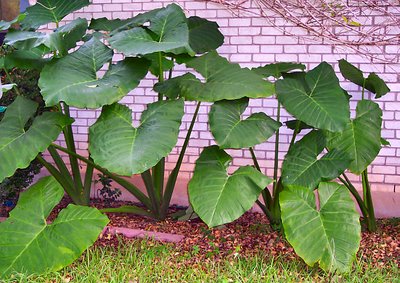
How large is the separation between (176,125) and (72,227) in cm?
70

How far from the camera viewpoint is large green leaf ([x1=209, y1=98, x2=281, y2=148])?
2.62 meters

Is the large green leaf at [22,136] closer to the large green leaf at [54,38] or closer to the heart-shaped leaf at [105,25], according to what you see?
the large green leaf at [54,38]

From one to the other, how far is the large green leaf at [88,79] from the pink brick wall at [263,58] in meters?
1.02

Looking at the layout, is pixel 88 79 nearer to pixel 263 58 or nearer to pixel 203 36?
pixel 203 36

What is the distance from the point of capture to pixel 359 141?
9.21 feet

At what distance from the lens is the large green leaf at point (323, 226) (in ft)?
8.06

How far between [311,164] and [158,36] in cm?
106

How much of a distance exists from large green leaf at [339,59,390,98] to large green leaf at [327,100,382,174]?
0.25 m

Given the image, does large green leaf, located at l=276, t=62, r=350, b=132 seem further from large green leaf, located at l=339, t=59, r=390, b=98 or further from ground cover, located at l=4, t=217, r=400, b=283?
ground cover, located at l=4, t=217, r=400, b=283

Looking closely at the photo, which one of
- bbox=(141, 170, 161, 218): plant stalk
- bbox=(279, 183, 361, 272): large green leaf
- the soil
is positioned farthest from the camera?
bbox=(141, 170, 161, 218): plant stalk

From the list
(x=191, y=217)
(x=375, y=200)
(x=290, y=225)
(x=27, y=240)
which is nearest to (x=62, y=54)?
(x=27, y=240)

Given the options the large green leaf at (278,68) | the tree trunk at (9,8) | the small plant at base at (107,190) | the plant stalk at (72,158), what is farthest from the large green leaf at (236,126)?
the tree trunk at (9,8)

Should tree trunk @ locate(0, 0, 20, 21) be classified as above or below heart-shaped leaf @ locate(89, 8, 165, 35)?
above

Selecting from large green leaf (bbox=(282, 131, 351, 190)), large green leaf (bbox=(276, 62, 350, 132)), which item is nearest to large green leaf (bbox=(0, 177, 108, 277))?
large green leaf (bbox=(282, 131, 351, 190))
